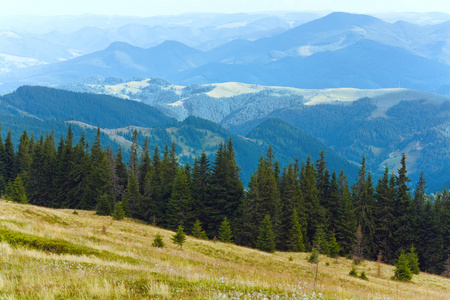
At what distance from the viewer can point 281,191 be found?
8425 centimetres

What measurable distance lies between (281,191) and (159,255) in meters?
60.9

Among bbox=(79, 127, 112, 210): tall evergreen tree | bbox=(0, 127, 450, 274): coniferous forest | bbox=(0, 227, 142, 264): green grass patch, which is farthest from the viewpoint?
bbox=(79, 127, 112, 210): tall evergreen tree

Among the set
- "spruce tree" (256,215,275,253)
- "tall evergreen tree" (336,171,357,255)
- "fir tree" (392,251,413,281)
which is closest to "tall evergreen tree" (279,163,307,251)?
"tall evergreen tree" (336,171,357,255)

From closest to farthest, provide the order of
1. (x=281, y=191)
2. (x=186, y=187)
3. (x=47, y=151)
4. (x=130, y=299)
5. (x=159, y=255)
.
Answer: (x=130, y=299) < (x=159, y=255) < (x=186, y=187) < (x=281, y=191) < (x=47, y=151)

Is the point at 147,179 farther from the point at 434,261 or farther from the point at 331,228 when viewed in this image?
the point at 434,261

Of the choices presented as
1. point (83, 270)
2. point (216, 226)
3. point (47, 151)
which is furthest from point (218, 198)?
point (83, 270)

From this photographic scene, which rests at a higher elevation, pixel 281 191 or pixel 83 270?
pixel 83 270

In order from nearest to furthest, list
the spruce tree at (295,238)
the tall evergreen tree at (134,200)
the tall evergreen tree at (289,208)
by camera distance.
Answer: the spruce tree at (295,238) < the tall evergreen tree at (289,208) < the tall evergreen tree at (134,200)

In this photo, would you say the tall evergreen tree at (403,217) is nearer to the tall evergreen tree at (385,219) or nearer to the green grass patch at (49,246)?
the tall evergreen tree at (385,219)

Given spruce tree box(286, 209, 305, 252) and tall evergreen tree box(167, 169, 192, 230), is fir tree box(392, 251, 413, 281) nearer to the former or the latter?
spruce tree box(286, 209, 305, 252)

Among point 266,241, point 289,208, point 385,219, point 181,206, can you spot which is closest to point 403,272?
point 266,241

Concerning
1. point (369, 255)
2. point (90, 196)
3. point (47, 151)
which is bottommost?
point (369, 255)

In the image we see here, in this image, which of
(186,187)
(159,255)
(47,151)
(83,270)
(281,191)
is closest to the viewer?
(83,270)

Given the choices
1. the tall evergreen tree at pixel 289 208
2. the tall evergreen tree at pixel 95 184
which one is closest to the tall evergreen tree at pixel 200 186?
the tall evergreen tree at pixel 289 208
